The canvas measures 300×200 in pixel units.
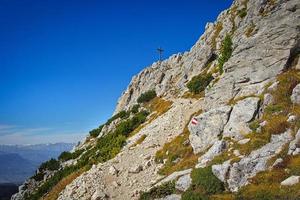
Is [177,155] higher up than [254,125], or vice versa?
[254,125]

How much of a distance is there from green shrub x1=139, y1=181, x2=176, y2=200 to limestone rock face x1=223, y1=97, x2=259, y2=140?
6.62 meters

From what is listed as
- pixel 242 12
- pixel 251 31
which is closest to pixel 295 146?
pixel 251 31

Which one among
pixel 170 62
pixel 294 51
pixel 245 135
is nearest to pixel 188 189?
pixel 245 135

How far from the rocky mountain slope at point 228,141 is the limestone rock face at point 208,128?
9cm

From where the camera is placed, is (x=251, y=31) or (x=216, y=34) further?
(x=216, y=34)

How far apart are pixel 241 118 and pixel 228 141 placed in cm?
265

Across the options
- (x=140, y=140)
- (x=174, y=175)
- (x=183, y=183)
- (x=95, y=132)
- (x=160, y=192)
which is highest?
(x=95, y=132)

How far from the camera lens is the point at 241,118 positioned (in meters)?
30.1

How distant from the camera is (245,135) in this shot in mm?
28281

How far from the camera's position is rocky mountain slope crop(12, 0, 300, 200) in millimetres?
23734

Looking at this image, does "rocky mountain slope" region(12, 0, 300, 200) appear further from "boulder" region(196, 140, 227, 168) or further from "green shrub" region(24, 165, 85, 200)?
"green shrub" region(24, 165, 85, 200)

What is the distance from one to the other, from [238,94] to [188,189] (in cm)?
1292

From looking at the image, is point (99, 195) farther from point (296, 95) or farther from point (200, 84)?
point (200, 84)

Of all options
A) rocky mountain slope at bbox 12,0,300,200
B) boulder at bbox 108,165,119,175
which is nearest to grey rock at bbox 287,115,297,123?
rocky mountain slope at bbox 12,0,300,200
